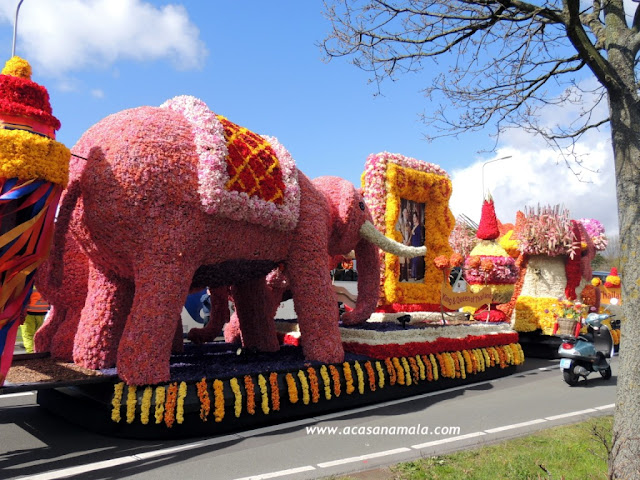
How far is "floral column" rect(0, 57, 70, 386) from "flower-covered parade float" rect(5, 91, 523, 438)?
513 mm

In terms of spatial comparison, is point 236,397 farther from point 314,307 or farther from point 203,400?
point 314,307

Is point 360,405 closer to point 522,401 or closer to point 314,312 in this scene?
point 314,312

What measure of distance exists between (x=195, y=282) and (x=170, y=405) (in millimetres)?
1757

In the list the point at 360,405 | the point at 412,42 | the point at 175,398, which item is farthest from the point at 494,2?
the point at 360,405

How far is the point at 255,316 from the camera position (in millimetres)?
7996

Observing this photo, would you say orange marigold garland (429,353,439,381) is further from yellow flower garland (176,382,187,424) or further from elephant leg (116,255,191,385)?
elephant leg (116,255,191,385)

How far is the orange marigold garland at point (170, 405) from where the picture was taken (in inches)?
206

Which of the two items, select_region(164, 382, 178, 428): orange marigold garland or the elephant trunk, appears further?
the elephant trunk

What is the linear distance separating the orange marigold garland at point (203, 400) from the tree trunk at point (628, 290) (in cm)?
351

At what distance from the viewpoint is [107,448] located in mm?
5172

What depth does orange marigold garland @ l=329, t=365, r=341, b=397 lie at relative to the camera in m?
6.53

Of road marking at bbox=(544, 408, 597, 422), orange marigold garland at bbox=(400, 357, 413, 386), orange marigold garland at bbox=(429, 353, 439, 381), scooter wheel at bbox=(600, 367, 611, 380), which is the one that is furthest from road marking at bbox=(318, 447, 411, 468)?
scooter wheel at bbox=(600, 367, 611, 380)

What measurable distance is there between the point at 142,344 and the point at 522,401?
200 inches

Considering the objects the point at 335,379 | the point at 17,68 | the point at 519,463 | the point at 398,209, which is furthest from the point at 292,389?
the point at 398,209
